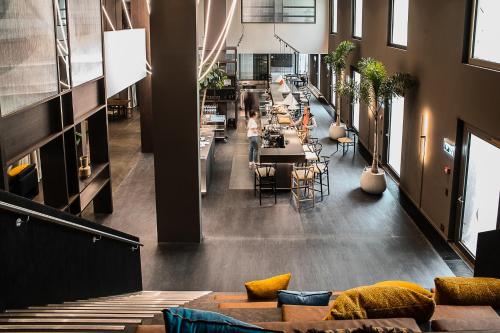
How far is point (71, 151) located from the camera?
810 centimetres

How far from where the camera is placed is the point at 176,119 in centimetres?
839

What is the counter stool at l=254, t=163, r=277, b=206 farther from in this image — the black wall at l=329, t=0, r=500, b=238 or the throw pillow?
the throw pillow

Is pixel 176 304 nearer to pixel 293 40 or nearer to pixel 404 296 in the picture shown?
pixel 404 296

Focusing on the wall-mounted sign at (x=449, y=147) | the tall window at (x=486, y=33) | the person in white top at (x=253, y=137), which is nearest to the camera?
the tall window at (x=486, y=33)

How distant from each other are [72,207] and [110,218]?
5.80 feet

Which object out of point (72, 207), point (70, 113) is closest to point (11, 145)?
point (70, 113)

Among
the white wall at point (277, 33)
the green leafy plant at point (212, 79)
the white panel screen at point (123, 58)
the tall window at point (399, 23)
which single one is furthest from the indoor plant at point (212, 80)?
the white wall at point (277, 33)

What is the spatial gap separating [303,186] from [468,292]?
6.79 meters

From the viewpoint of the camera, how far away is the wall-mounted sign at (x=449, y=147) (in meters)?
8.59

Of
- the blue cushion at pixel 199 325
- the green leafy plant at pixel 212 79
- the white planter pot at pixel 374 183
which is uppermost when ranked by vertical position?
the green leafy plant at pixel 212 79

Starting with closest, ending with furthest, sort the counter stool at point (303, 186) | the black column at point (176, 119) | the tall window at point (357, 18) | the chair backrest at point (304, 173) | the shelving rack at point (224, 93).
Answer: the black column at point (176, 119)
the counter stool at point (303, 186)
the chair backrest at point (304, 173)
the tall window at point (357, 18)
the shelving rack at point (224, 93)

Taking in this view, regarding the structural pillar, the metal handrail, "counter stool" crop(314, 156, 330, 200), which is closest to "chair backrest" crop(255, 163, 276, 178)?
"counter stool" crop(314, 156, 330, 200)

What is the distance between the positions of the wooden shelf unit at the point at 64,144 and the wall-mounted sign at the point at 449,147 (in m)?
5.54

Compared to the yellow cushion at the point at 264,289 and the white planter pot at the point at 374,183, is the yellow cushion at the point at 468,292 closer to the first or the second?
the yellow cushion at the point at 264,289
